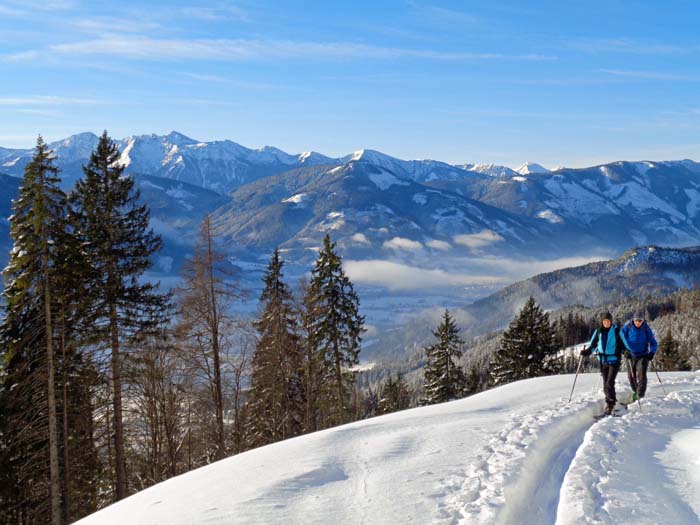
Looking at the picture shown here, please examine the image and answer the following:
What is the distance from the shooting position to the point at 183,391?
62.7 ft

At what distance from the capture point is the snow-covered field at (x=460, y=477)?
658 centimetres

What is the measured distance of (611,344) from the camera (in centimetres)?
1268

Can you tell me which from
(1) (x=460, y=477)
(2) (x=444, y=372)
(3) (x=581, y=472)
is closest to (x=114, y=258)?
(1) (x=460, y=477)

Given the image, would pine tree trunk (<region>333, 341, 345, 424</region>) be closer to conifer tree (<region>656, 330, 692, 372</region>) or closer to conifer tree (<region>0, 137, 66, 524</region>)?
conifer tree (<region>0, 137, 66, 524</region>)

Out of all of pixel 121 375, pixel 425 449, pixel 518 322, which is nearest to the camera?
pixel 425 449

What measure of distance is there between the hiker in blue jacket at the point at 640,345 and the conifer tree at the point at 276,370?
1523 cm

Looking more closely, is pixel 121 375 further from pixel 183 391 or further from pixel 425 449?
pixel 425 449

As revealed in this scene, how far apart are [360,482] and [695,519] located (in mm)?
4236

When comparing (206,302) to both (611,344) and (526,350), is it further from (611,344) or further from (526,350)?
(526,350)

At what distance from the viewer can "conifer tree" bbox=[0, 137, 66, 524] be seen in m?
13.7

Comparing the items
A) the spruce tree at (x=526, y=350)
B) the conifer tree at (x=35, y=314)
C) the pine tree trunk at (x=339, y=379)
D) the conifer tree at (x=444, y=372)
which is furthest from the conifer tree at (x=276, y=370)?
the spruce tree at (x=526, y=350)

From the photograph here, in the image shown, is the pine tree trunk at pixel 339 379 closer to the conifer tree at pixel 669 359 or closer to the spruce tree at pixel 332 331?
the spruce tree at pixel 332 331

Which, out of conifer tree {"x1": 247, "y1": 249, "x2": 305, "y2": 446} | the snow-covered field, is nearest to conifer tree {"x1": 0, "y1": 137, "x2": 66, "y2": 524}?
the snow-covered field

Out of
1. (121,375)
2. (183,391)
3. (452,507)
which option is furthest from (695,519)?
(183,391)
